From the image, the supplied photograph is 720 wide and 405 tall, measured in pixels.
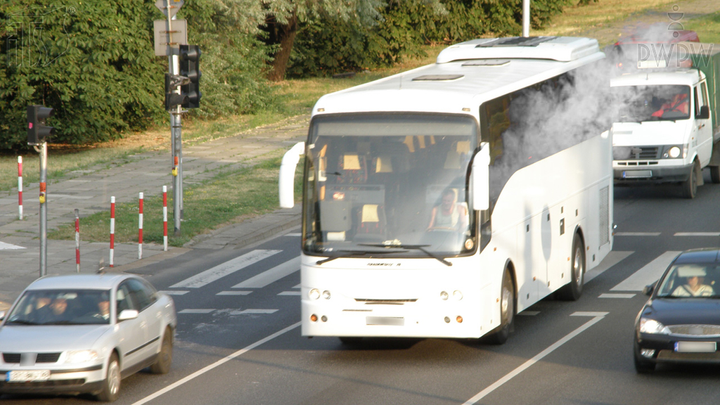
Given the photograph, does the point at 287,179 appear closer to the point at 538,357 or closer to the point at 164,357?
the point at 164,357

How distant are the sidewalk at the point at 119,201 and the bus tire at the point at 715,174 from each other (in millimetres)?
11096

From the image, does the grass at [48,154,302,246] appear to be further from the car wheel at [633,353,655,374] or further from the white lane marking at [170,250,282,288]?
the car wheel at [633,353,655,374]

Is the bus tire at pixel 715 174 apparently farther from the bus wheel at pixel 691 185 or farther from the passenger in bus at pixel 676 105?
the passenger in bus at pixel 676 105

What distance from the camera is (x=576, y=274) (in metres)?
15.3

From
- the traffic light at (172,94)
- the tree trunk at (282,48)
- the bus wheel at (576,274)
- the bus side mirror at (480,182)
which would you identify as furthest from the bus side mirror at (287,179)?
the tree trunk at (282,48)

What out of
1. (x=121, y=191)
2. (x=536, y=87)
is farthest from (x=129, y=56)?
(x=536, y=87)

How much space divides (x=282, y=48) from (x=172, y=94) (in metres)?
26.4

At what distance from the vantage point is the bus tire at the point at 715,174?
26.1 meters

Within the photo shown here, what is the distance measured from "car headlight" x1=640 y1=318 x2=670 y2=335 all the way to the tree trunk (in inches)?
1449

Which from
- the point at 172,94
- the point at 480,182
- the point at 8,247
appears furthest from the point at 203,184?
the point at 480,182

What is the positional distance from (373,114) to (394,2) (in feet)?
138

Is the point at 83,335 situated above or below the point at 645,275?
above

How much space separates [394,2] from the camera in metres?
52.5

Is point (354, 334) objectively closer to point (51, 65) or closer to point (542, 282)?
point (542, 282)
